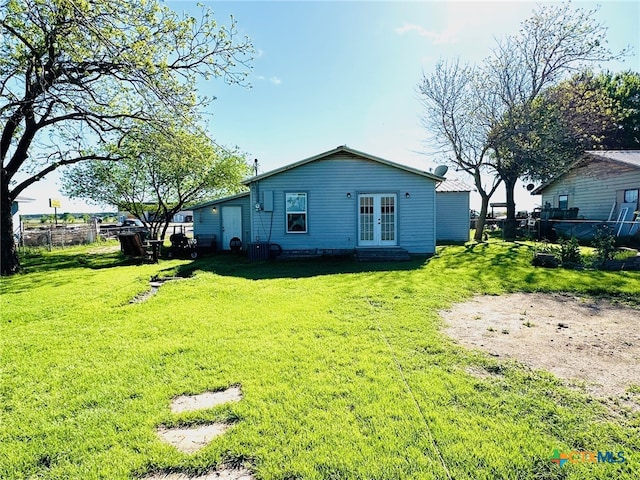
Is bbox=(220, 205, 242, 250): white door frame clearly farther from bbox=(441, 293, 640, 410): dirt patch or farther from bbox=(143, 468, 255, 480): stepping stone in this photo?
bbox=(143, 468, 255, 480): stepping stone

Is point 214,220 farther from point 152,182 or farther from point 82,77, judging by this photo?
point 82,77

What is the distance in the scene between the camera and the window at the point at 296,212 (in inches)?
473

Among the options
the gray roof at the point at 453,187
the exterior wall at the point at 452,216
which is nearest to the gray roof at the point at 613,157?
the gray roof at the point at 453,187

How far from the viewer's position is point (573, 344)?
409cm

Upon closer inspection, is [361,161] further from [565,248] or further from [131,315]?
[131,315]

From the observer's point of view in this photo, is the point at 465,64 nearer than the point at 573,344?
No

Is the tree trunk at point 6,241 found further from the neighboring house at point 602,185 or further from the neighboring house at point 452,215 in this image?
the neighboring house at point 602,185

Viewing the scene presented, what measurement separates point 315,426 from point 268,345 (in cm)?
168

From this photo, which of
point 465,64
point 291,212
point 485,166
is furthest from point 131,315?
point 465,64

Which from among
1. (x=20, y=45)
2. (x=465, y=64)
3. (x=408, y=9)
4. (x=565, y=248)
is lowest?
(x=565, y=248)

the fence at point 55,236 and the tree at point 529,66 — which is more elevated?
the tree at point 529,66

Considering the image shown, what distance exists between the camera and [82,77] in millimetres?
9383

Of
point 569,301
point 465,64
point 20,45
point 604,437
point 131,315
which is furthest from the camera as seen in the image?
point 465,64

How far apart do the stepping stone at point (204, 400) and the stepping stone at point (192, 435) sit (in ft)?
0.78
